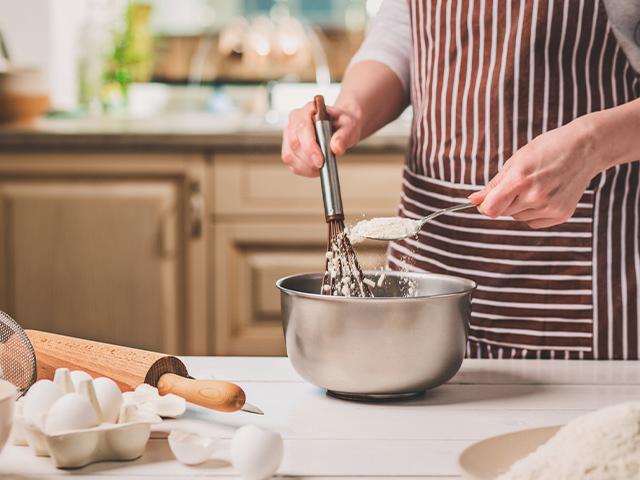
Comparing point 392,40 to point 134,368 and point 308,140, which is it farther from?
point 134,368

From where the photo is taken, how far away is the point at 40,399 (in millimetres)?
789

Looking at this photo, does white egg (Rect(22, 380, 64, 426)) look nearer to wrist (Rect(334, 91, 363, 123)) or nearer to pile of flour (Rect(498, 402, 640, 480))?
pile of flour (Rect(498, 402, 640, 480))

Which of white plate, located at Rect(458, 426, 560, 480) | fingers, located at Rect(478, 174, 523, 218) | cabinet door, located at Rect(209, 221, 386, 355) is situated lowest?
cabinet door, located at Rect(209, 221, 386, 355)

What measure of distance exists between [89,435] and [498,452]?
0.30m

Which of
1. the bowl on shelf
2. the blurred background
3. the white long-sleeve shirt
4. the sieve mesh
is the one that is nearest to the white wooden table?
the sieve mesh

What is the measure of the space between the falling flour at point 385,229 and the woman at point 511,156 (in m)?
0.18

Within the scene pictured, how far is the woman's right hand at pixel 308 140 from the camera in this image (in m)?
1.14

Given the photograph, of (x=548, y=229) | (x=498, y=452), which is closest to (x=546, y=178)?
(x=548, y=229)

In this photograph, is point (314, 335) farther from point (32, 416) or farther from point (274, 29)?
point (274, 29)

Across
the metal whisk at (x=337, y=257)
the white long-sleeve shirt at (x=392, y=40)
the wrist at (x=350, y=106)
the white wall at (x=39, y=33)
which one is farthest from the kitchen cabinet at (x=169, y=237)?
the metal whisk at (x=337, y=257)

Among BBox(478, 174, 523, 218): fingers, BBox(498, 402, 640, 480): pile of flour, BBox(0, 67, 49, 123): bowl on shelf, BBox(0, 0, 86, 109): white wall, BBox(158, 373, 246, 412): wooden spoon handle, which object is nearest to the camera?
BBox(498, 402, 640, 480): pile of flour

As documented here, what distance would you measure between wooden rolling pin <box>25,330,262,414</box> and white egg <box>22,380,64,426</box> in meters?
0.11

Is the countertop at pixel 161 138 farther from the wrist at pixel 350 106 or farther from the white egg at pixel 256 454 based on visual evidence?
the white egg at pixel 256 454

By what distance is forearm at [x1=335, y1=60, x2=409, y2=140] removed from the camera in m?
1.32
